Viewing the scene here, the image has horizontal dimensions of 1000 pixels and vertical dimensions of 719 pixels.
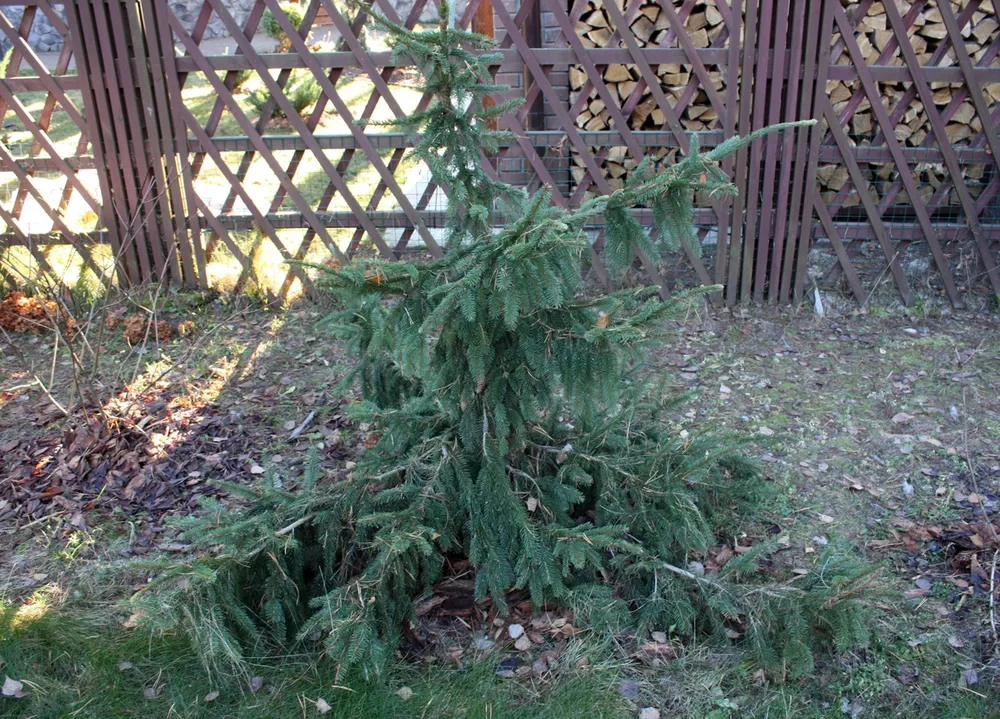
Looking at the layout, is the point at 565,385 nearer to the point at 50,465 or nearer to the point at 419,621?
the point at 419,621

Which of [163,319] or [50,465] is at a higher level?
[163,319]

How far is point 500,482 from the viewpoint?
2.89m

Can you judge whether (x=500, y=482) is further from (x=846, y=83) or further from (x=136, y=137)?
(x=846, y=83)

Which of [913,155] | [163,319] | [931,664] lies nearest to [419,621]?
[931,664]

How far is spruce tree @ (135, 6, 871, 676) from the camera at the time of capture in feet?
7.98

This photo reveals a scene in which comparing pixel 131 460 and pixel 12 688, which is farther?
pixel 131 460

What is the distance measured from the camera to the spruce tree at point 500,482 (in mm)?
2434

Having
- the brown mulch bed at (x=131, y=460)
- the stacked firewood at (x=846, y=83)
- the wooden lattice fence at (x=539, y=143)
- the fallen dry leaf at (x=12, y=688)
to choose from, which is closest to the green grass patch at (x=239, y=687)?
the fallen dry leaf at (x=12, y=688)

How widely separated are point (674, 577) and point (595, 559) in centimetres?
35

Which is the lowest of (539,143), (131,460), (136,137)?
(131,460)

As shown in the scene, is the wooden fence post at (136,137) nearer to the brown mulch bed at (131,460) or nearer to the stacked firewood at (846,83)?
the brown mulch bed at (131,460)

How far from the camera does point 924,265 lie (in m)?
5.66

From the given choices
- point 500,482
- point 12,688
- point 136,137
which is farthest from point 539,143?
point 12,688

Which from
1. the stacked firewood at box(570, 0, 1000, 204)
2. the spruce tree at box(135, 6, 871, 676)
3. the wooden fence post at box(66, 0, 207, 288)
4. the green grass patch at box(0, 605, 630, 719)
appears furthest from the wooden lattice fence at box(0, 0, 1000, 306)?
the green grass patch at box(0, 605, 630, 719)
